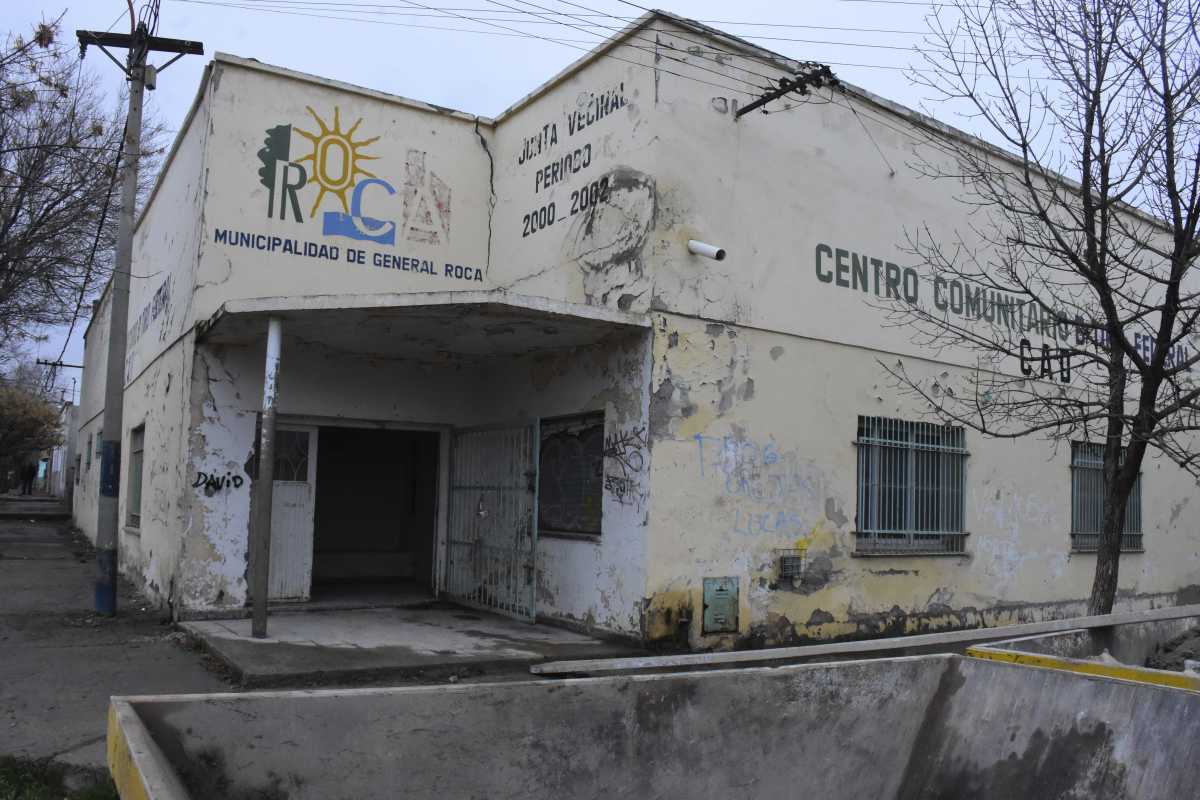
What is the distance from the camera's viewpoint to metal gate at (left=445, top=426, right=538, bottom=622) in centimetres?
930

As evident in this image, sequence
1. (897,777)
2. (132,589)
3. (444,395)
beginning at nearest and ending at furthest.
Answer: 1. (897,777)
2. (444,395)
3. (132,589)

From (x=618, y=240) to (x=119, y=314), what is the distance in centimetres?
527

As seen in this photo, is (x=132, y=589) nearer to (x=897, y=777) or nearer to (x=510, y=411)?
(x=510, y=411)

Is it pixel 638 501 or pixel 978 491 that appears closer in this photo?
pixel 638 501

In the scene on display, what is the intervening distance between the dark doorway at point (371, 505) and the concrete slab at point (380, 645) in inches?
156

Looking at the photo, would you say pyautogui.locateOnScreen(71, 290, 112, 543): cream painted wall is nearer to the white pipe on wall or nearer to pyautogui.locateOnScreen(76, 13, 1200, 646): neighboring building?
pyautogui.locateOnScreen(76, 13, 1200, 646): neighboring building

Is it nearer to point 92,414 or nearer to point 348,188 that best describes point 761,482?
point 348,188

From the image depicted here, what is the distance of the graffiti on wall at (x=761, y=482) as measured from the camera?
336 inches

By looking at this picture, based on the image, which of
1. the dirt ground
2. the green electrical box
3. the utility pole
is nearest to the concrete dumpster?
the dirt ground

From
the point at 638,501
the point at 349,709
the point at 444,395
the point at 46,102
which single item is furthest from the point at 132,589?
the point at 349,709

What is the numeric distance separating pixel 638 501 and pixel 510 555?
2.02 meters

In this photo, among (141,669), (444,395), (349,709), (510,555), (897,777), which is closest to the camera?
(349,709)

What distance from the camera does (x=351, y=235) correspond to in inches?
396

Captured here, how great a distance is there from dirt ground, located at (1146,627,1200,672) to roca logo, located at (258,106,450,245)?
7.94 meters
